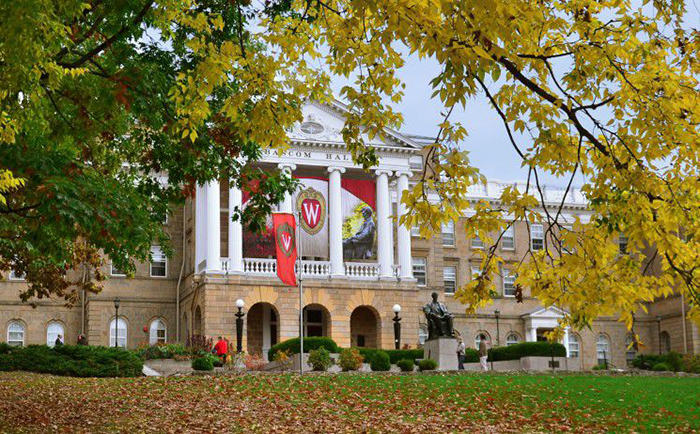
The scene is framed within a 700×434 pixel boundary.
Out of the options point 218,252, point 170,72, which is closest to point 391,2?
point 170,72

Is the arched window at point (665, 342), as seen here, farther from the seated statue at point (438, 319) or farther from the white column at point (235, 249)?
the seated statue at point (438, 319)

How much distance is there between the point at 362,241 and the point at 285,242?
17.9 meters

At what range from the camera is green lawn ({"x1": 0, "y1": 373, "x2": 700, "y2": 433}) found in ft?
56.5

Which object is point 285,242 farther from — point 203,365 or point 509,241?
point 509,241

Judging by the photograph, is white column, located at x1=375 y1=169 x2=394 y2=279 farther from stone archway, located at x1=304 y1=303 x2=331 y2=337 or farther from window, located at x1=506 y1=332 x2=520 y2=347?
window, located at x1=506 y1=332 x2=520 y2=347

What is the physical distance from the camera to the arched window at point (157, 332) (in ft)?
167

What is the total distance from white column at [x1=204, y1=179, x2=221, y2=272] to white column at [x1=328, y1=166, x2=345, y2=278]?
19.1ft

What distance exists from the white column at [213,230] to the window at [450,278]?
668 inches

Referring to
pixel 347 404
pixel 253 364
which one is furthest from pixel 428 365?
pixel 347 404

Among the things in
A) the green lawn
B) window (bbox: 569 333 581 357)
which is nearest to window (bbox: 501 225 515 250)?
window (bbox: 569 333 581 357)

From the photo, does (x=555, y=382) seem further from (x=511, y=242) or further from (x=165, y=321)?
(x=511, y=242)

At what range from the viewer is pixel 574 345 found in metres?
60.8

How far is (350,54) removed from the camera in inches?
350

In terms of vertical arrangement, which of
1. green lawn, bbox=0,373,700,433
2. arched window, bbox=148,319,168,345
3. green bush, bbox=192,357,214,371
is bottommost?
green lawn, bbox=0,373,700,433
